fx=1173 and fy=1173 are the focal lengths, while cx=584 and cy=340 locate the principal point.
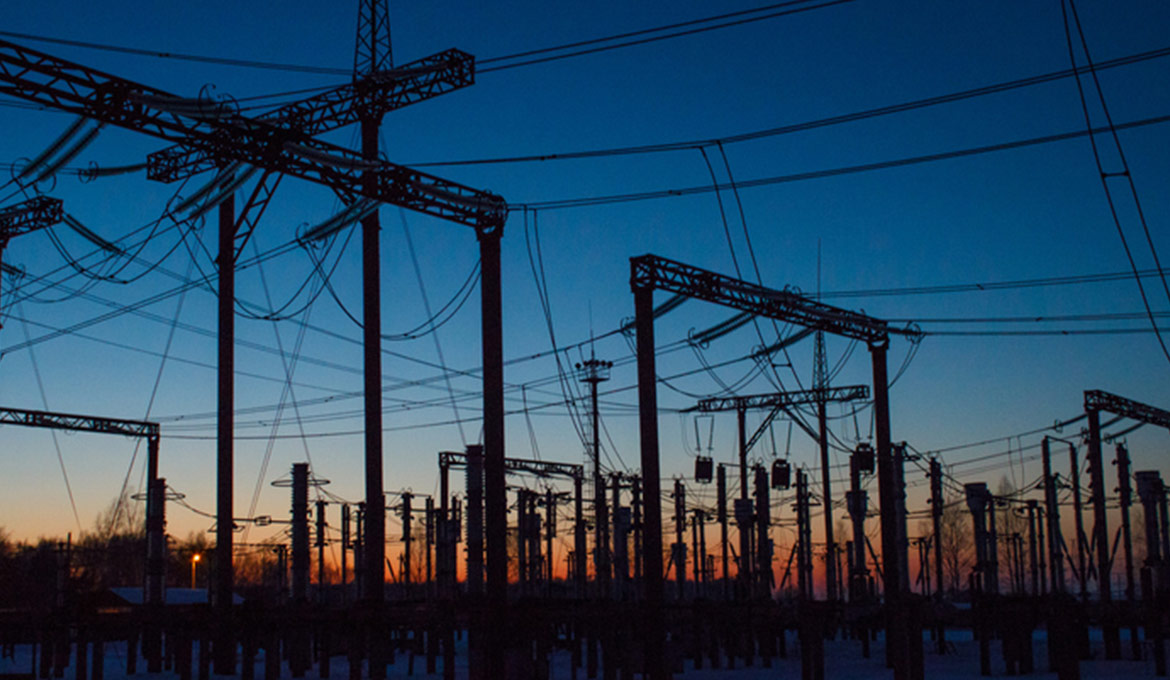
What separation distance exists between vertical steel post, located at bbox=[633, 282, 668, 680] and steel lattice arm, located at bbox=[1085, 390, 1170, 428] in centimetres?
2385

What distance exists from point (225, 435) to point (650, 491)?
33.0 ft

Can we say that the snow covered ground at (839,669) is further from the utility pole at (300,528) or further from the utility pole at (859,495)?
the utility pole at (300,528)

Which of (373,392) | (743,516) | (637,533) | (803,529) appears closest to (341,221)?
(373,392)

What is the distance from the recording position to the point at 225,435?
86.5 feet

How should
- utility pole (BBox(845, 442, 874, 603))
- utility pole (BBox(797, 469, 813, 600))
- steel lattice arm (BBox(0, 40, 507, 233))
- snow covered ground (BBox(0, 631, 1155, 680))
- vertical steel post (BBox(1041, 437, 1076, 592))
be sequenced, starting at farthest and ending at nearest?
vertical steel post (BBox(1041, 437, 1076, 592)), utility pole (BBox(797, 469, 813, 600)), utility pole (BBox(845, 442, 874, 603)), snow covered ground (BBox(0, 631, 1155, 680)), steel lattice arm (BBox(0, 40, 507, 233))

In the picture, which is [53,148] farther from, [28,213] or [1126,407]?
[1126,407]

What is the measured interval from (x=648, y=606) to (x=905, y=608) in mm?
7673

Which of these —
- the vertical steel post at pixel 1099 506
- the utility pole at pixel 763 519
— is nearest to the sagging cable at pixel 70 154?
the utility pole at pixel 763 519

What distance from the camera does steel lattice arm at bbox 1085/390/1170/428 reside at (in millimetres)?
41062

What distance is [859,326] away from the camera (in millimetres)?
29297

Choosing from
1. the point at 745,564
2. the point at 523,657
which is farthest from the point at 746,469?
the point at 523,657

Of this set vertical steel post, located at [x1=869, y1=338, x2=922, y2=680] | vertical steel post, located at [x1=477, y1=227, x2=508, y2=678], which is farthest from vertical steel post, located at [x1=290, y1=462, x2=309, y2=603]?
vertical steel post, located at [x1=869, y1=338, x2=922, y2=680]

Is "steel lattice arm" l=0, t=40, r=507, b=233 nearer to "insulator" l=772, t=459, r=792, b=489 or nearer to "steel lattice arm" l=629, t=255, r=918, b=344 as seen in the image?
"steel lattice arm" l=629, t=255, r=918, b=344

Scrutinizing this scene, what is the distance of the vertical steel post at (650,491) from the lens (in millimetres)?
22234
